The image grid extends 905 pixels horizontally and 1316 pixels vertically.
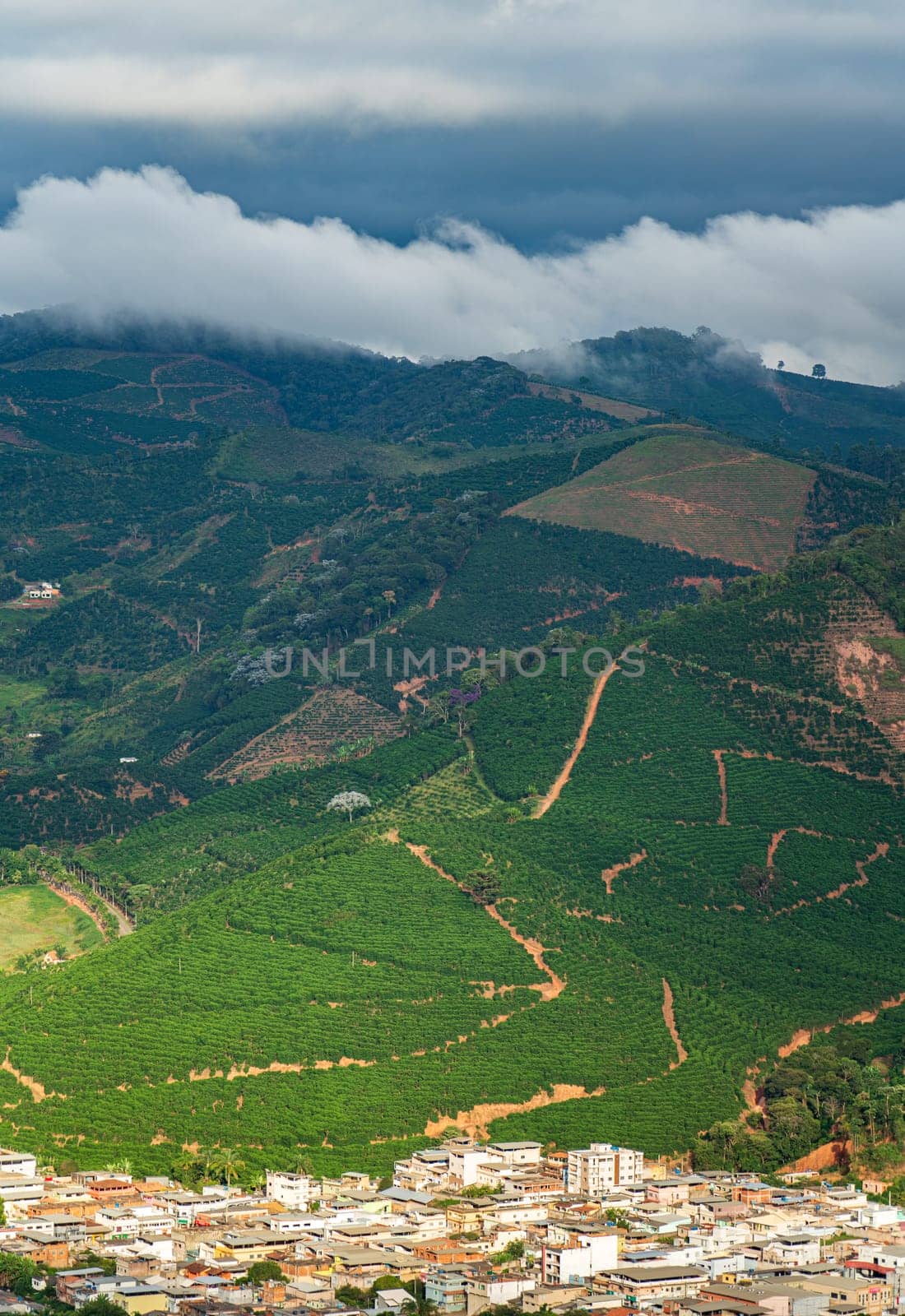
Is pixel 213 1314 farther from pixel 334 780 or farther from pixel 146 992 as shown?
pixel 334 780

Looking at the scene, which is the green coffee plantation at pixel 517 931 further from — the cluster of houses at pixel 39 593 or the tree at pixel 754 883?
the cluster of houses at pixel 39 593

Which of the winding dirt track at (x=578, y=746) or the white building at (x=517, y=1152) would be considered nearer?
the white building at (x=517, y=1152)

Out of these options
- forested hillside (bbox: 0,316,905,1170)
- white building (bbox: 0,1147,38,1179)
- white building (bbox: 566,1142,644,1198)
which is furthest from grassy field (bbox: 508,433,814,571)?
white building (bbox: 0,1147,38,1179)

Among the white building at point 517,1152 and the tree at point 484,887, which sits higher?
the tree at point 484,887

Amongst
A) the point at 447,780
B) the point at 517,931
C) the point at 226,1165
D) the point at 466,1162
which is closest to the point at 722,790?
the point at 447,780

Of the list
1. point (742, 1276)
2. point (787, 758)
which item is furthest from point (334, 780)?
point (742, 1276)

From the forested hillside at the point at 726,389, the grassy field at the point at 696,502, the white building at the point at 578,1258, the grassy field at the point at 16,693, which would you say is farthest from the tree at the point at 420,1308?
the forested hillside at the point at 726,389

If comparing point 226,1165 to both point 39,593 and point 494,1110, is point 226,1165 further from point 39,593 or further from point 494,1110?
point 39,593
